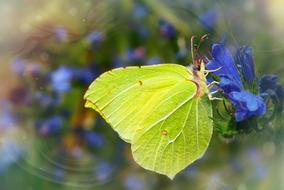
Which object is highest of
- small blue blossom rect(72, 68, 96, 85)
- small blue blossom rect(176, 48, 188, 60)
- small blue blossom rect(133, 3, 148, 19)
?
small blue blossom rect(176, 48, 188, 60)

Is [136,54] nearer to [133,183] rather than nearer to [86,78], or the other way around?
[86,78]

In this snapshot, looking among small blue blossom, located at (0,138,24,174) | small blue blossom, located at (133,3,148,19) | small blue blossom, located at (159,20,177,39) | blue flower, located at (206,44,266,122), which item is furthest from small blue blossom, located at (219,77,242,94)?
small blue blossom, located at (0,138,24,174)

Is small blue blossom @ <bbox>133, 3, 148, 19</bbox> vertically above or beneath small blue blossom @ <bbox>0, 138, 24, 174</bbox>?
above

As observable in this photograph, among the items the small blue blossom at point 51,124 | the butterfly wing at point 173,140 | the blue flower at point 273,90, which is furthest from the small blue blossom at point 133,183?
the blue flower at point 273,90

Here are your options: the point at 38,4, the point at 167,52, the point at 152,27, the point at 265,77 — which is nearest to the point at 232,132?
the point at 265,77

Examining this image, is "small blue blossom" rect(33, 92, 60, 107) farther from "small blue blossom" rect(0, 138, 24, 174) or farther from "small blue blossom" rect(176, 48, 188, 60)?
"small blue blossom" rect(176, 48, 188, 60)

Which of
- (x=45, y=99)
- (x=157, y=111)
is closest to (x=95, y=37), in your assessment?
(x=45, y=99)

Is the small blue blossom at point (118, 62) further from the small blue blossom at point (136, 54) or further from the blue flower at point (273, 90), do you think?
the blue flower at point (273, 90)
